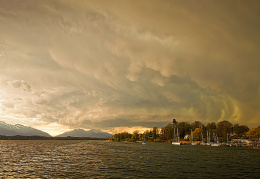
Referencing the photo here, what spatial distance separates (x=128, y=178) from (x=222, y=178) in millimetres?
21324

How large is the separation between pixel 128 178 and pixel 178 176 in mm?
11938

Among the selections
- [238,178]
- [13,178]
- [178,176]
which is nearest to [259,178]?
[238,178]

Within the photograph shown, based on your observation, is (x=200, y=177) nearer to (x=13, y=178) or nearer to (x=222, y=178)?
(x=222, y=178)

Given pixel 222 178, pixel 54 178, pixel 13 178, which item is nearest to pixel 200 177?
pixel 222 178

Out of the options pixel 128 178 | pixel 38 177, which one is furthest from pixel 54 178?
pixel 128 178

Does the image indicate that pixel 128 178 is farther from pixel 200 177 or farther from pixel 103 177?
pixel 200 177

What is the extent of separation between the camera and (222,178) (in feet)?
139

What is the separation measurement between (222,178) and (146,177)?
56.5 ft

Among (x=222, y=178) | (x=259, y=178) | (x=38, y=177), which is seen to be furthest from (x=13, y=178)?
(x=259, y=178)

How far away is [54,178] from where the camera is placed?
41.0m

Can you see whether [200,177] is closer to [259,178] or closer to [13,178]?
[259,178]

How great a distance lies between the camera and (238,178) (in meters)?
42.6

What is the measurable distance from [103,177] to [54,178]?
10.7 metres

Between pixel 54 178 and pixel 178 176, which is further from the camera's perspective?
pixel 178 176
